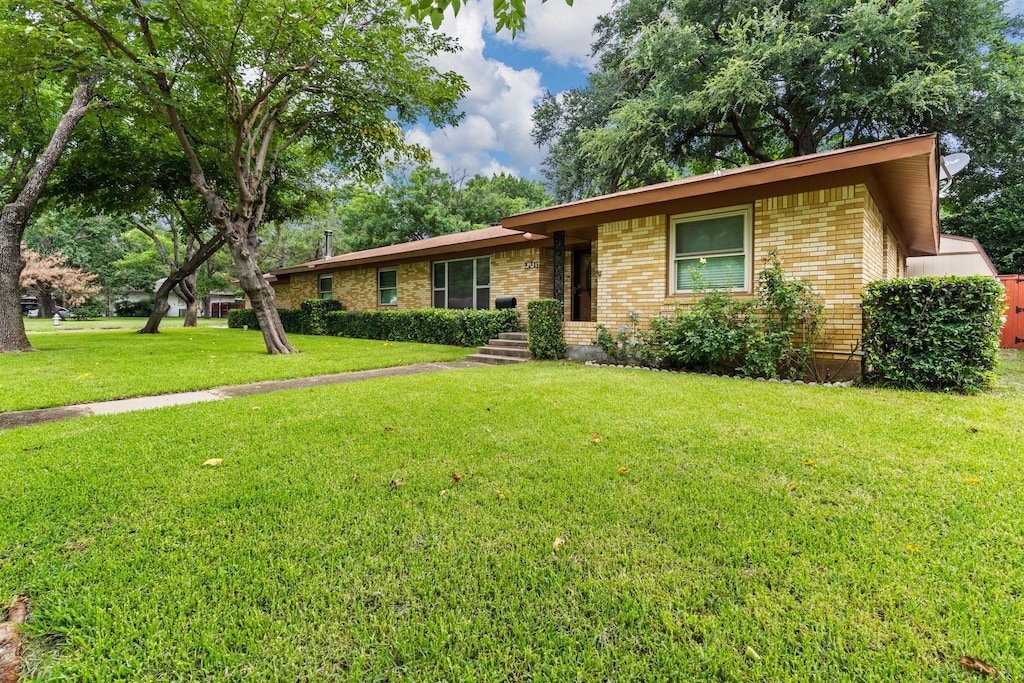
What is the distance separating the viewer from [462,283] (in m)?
13.5

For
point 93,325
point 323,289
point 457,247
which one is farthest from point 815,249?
point 93,325

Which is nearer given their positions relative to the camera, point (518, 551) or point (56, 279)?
point (518, 551)

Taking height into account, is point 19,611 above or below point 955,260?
below

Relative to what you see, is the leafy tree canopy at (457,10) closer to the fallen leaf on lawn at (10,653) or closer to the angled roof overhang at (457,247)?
the fallen leaf on lawn at (10,653)

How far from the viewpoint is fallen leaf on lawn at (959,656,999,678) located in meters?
1.38

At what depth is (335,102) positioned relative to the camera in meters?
10.6

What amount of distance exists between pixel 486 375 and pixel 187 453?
3878 millimetres

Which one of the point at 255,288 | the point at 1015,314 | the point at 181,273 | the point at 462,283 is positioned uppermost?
the point at 181,273

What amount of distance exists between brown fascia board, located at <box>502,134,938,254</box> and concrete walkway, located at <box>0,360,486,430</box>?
3977 mm

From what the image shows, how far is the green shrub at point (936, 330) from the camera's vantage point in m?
5.05

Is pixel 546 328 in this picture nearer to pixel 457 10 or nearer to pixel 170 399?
pixel 170 399

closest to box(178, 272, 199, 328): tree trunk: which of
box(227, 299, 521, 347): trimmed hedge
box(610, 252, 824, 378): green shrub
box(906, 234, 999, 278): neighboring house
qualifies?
box(227, 299, 521, 347): trimmed hedge

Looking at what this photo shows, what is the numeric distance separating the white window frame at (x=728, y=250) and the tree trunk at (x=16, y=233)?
1185cm

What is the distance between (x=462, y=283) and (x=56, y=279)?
3165cm
